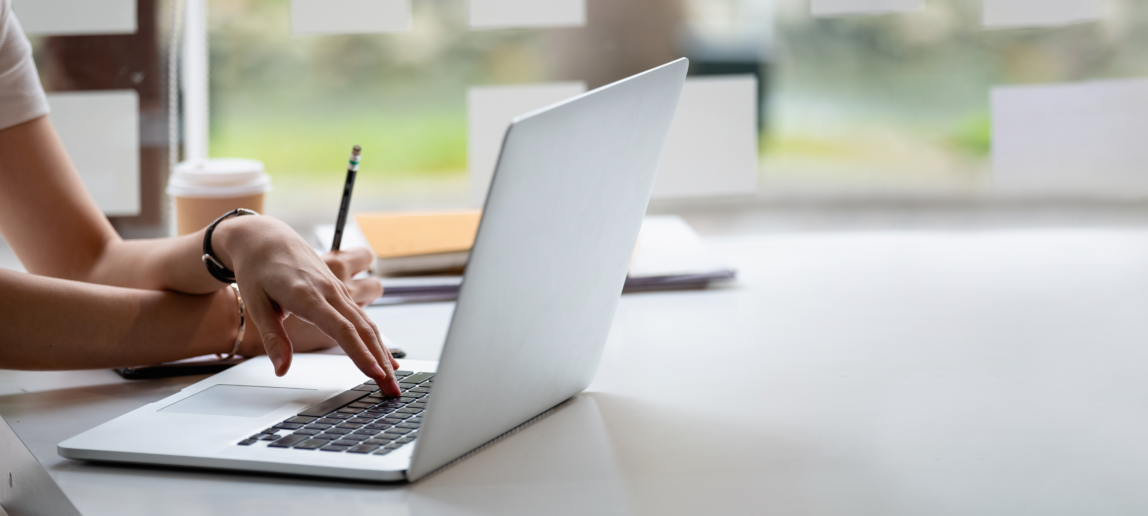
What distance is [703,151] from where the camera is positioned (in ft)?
5.51

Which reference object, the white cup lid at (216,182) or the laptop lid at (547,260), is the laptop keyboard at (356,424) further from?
the white cup lid at (216,182)

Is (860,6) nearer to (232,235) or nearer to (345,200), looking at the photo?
(345,200)

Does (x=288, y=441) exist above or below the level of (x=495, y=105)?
Answer: below

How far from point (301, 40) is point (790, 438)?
1.23m

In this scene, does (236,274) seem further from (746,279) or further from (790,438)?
(746,279)

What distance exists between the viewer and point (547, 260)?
597mm

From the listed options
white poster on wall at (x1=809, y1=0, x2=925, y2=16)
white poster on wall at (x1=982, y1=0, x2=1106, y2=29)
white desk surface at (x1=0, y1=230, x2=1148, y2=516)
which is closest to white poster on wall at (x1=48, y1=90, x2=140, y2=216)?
white desk surface at (x1=0, y1=230, x2=1148, y2=516)

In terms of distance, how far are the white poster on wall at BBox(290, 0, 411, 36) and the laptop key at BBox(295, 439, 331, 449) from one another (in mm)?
1144

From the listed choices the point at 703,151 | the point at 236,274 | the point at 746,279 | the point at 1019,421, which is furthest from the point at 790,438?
the point at 703,151

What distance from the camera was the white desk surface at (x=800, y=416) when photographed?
542 mm

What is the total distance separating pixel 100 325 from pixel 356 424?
0.32 metres

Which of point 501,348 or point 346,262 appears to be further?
point 346,262

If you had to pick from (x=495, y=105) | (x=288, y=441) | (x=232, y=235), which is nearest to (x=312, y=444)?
(x=288, y=441)

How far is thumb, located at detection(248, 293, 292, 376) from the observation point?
0.70 m
